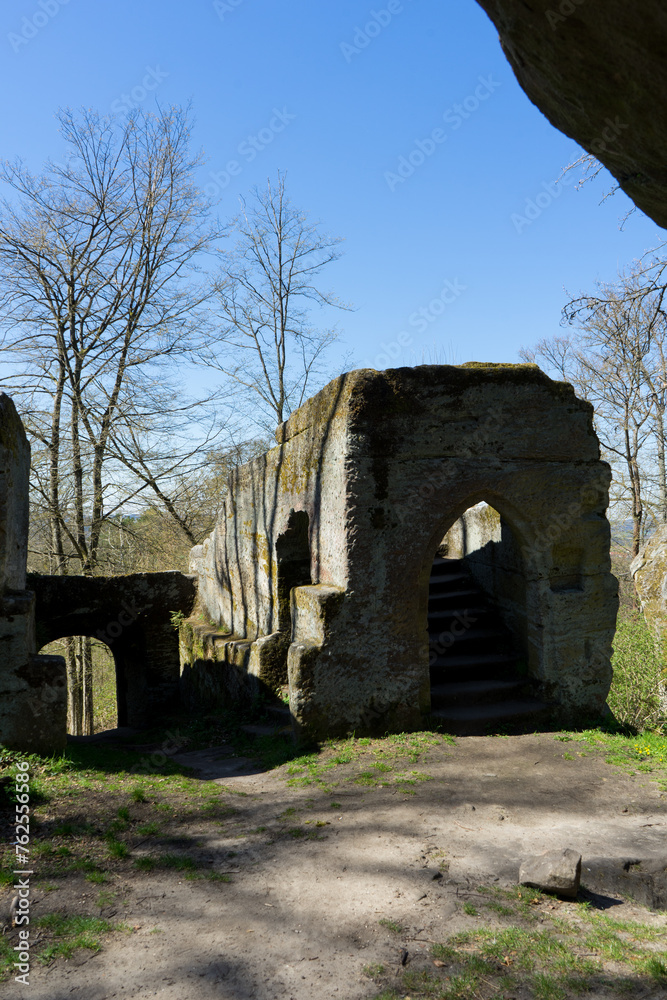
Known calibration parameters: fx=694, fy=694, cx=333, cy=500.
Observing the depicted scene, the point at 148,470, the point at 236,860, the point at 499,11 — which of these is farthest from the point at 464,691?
the point at 148,470

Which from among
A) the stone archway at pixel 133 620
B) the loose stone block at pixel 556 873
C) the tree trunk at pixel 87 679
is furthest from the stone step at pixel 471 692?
the tree trunk at pixel 87 679

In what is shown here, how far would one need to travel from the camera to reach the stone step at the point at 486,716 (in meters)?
6.71

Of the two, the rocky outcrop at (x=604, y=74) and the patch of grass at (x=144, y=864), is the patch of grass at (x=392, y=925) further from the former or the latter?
the rocky outcrop at (x=604, y=74)

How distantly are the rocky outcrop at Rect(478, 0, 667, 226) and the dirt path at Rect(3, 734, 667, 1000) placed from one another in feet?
10.7

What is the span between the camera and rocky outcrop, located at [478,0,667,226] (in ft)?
5.32

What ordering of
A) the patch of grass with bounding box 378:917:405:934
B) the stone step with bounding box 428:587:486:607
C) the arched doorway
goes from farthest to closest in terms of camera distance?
the stone step with bounding box 428:587:486:607, the arched doorway, the patch of grass with bounding box 378:917:405:934

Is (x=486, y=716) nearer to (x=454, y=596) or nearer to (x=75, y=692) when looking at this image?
(x=454, y=596)

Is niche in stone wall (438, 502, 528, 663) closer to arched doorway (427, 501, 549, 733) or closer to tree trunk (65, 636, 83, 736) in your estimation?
arched doorway (427, 501, 549, 733)

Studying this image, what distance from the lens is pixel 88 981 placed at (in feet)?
9.74

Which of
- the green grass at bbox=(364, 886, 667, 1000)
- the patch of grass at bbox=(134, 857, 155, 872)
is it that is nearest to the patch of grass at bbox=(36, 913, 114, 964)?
the patch of grass at bbox=(134, 857, 155, 872)

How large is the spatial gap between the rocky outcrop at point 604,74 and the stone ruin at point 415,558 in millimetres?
4431

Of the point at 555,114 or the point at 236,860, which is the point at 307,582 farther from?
the point at 555,114

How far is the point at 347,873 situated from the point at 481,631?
4.79 m

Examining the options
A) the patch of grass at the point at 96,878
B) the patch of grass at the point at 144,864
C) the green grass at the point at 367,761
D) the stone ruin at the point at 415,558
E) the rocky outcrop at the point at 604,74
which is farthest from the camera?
the stone ruin at the point at 415,558
